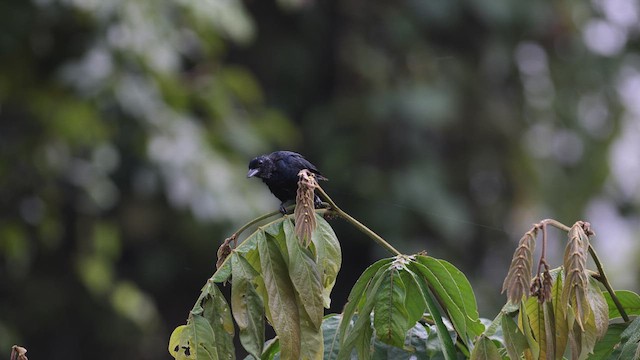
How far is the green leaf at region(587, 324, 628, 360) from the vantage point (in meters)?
1.82

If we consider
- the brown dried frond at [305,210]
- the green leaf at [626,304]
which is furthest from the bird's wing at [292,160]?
the green leaf at [626,304]

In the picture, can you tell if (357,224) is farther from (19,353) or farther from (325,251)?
(19,353)

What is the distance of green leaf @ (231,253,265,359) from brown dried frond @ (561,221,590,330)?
484mm

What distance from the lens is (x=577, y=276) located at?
5.22ft

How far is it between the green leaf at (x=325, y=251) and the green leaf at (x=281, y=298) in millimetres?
57

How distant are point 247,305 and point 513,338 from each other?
0.43 metres

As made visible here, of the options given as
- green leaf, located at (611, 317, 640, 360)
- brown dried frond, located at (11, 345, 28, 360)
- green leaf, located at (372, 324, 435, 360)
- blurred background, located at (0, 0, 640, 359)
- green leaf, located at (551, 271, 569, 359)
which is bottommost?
green leaf, located at (611, 317, 640, 360)

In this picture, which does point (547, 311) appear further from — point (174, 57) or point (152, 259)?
point (152, 259)

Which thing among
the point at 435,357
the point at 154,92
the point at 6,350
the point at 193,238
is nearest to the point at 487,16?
the point at 193,238

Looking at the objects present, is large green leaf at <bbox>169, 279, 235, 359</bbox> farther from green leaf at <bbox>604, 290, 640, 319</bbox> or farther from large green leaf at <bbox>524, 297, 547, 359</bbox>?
green leaf at <bbox>604, 290, 640, 319</bbox>

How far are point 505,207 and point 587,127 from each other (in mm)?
891

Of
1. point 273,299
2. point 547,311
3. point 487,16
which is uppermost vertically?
point 487,16

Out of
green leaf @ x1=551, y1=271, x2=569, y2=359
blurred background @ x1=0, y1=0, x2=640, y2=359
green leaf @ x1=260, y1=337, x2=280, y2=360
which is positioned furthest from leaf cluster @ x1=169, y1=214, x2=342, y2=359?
blurred background @ x1=0, y1=0, x2=640, y2=359

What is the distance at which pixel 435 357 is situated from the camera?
6.15 feet
